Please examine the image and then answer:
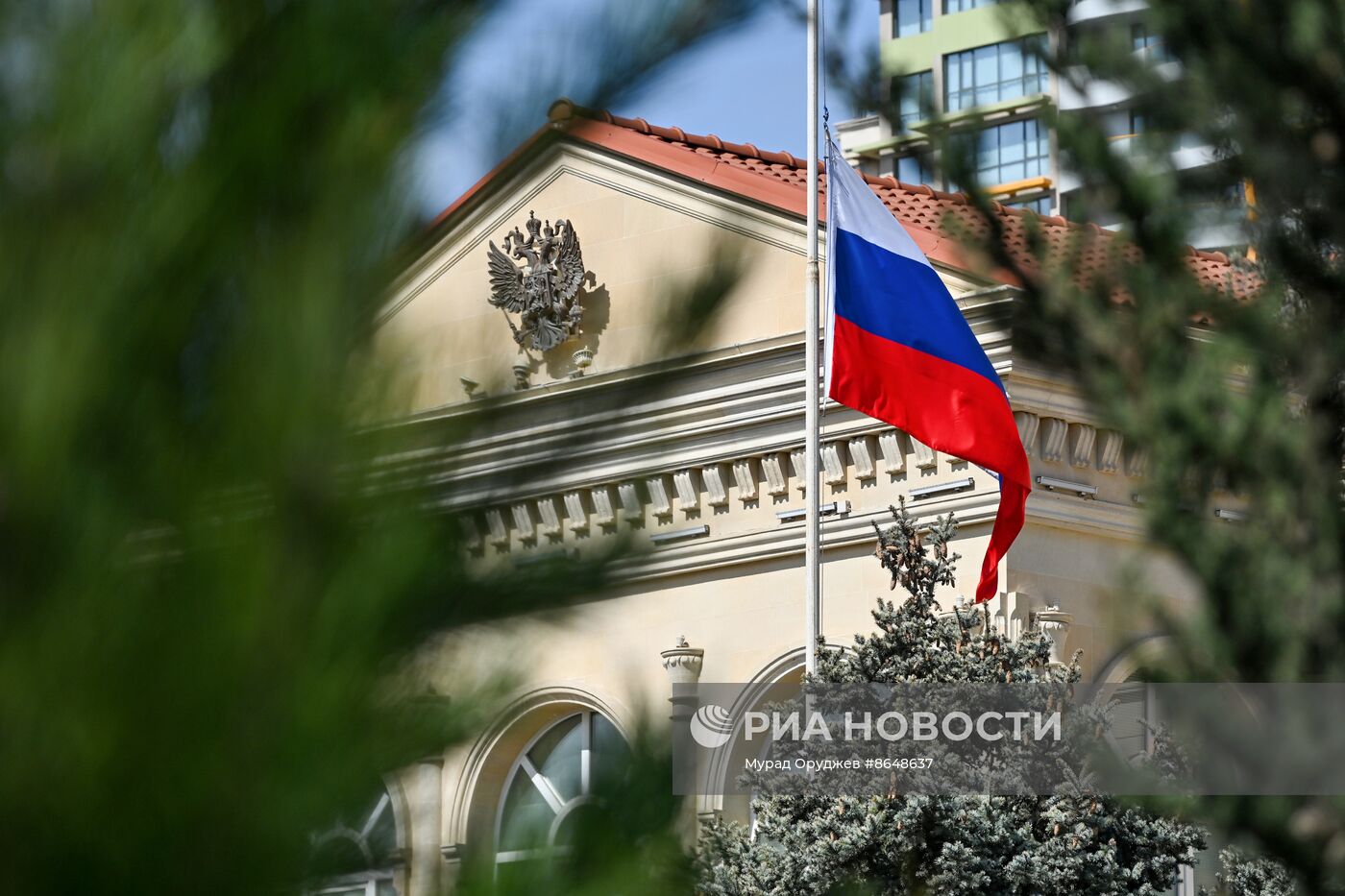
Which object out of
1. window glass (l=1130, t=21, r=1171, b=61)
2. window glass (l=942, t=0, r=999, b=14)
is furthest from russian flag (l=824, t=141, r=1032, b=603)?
window glass (l=942, t=0, r=999, b=14)

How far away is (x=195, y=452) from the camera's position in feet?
7.73

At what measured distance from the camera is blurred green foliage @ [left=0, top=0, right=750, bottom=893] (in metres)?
2.24

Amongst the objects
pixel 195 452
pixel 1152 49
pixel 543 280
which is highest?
pixel 543 280

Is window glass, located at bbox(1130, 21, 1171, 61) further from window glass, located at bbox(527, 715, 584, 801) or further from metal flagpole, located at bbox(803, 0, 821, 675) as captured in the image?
window glass, located at bbox(527, 715, 584, 801)

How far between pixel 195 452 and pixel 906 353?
15752mm

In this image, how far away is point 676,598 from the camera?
22.2m

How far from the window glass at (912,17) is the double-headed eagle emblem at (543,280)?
43.7 meters

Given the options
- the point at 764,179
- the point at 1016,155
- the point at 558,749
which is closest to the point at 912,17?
the point at 1016,155

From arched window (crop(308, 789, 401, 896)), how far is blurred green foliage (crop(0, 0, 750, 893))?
0.26 feet

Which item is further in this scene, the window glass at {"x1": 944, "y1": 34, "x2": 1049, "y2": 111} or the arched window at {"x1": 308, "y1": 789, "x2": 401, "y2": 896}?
the window glass at {"x1": 944, "y1": 34, "x2": 1049, "y2": 111}

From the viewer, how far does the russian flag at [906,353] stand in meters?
17.7

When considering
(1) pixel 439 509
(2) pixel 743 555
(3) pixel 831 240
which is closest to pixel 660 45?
(1) pixel 439 509

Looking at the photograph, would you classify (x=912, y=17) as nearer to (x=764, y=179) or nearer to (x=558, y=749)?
(x=764, y=179)

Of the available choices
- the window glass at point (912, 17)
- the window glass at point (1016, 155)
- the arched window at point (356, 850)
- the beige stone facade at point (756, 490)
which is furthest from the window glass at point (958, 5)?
the arched window at point (356, 850)
